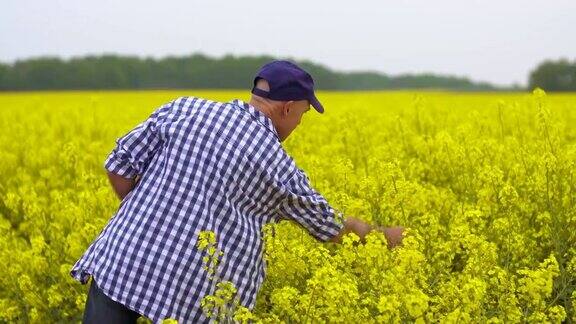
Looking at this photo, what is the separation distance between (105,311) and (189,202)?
457 millimetres

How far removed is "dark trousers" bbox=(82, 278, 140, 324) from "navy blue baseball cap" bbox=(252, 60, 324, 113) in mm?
839

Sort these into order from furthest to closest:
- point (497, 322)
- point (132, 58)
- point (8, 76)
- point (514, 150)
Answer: point (132, 58) < point (8, 76) < point (514, 150) < point (497, 322)

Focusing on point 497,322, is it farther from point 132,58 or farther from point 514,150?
point 132,58

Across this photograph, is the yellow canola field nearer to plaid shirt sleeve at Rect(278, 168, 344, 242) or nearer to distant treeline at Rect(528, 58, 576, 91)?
plaid shirt sleeve at Rect(278, 168, 344, 242)

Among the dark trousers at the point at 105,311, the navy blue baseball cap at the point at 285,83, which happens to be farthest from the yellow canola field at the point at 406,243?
the navy blue baseball cap at the point at 285,83

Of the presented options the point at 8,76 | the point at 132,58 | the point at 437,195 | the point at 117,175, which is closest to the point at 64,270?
the point at 117,175

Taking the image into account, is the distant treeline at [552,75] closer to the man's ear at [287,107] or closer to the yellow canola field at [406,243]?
the yellow canola field at [406,243]

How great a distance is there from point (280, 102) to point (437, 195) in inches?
70.8

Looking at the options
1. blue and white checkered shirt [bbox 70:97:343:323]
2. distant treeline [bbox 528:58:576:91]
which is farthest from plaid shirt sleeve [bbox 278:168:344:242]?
distant treeline [bbox 528:58:576:91]

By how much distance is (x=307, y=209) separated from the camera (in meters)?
2.94

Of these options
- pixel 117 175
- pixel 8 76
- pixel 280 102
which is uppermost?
pixel 280 102

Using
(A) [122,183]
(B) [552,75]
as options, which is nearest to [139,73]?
(B) [552,75]

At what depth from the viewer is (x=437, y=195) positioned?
177 inches

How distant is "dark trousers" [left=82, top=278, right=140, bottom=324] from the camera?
113 inches
